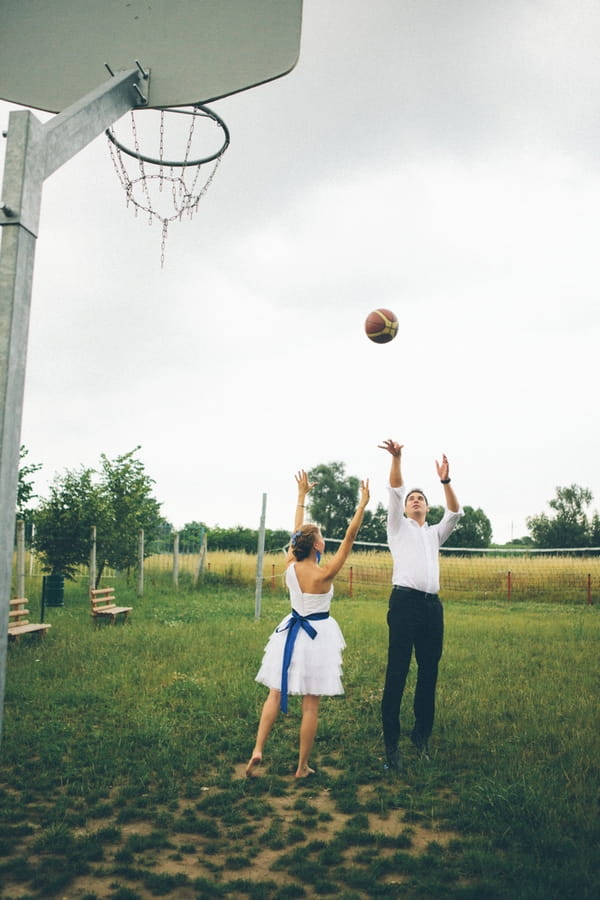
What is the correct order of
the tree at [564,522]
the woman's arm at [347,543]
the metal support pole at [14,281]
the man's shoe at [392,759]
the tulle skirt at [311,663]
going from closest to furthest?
the metal support pole at [14,281]
the woman's arm at [347,543]
the tulle skirt at [311,663]
the man's shoe at [392,759]
the tree at [564,522]

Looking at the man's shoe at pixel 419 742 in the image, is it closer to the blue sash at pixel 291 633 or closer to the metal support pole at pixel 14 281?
the blue sash at pixel 291 633

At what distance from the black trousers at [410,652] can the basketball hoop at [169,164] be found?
13.8 ft

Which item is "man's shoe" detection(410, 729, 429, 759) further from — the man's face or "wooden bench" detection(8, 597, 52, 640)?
"wooden bench" detection(8, 597, 52, 640)

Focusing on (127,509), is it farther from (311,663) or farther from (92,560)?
(311,663)

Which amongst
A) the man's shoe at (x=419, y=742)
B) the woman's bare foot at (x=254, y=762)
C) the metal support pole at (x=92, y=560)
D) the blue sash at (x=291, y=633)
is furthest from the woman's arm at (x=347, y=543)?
the metal support pole at (x=92, y=560)

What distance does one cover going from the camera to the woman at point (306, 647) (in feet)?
16.4

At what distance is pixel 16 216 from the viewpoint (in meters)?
3.54

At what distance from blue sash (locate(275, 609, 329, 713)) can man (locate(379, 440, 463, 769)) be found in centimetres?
74

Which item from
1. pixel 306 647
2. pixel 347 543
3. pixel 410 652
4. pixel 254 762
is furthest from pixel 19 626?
pixel 347 543

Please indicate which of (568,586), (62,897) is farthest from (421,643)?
(568,586)

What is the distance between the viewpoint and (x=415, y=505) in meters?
5.92

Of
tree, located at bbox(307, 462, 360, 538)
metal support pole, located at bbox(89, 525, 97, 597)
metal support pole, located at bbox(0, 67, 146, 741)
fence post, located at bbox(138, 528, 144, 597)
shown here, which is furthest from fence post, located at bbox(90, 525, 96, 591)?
tree, located at bbox(307, 462, 360, 538)

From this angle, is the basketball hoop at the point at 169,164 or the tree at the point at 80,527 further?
the tree at the point at 80,527

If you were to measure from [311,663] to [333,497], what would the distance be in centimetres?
5836
